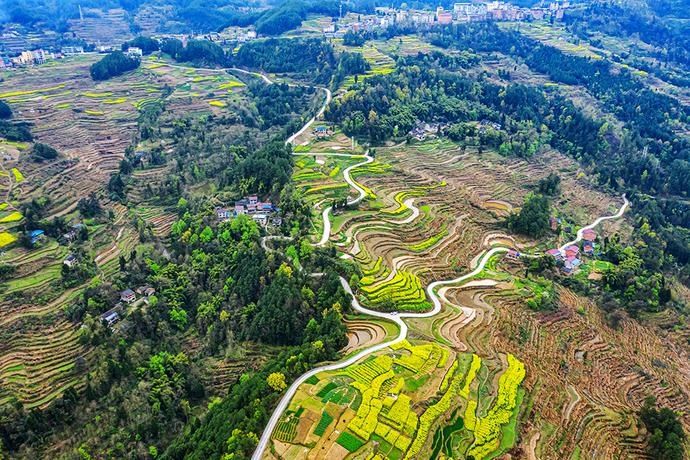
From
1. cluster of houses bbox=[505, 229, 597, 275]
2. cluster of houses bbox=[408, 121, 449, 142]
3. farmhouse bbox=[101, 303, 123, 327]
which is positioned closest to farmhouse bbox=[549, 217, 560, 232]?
cluster of houses bbox=[505, 229, 597, 275]

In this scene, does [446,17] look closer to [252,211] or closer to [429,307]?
[252,211]

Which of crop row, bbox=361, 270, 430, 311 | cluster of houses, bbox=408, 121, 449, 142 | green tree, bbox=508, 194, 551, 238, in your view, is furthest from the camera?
cluster of houses, bbox=408, 121, 449, 142

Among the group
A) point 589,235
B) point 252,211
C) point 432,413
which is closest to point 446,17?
point 589,235

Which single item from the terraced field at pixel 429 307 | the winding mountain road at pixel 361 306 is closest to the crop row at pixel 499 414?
the terraced field at pixel 429 307

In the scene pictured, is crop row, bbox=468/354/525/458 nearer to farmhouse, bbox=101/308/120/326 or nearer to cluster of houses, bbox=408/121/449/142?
farmhouse, bbox=101/308/120/326

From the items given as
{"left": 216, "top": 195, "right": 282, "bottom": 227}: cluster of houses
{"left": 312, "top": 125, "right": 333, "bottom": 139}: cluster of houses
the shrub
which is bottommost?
{"left": 216, "top": 195, "right": 282, "bottom": 227}: cluster of houses

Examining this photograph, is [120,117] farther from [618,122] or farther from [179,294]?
[618,122]
